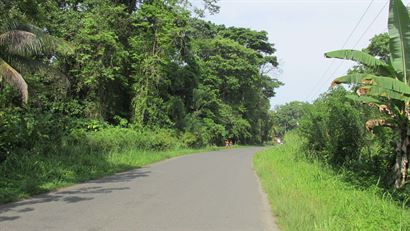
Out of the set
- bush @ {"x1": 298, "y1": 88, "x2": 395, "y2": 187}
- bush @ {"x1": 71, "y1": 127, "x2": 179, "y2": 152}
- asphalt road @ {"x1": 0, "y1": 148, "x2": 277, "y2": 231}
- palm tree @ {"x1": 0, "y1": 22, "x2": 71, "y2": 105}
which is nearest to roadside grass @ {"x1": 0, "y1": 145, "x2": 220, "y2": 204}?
asphalt road @ {"x1": 0, "y1": 148, "x2": 277, "y2": 231}

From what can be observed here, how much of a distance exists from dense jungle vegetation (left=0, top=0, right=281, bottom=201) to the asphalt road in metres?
1.62

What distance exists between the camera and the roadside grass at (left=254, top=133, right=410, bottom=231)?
8.04m

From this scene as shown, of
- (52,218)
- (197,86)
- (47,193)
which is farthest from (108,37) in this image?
(52,218)

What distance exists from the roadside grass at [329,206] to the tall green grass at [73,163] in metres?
6.32

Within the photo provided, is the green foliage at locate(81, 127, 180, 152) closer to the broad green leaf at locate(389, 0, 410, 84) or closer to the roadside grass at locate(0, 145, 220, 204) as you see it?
the roadside grass at locate(0, 145, 220, 204)

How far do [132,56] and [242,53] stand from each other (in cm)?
2354

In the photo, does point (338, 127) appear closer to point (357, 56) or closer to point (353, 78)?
point (357, 56)

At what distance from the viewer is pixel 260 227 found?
28.1 ft

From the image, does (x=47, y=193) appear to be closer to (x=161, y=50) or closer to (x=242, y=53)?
(x=161, y=50)

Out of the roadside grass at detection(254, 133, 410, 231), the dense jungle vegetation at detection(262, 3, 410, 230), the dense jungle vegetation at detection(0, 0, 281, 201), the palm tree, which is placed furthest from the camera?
the dense jungle vegetation at detection(0, 0, 281, 201)

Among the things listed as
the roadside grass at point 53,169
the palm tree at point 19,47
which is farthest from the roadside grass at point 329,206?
the palm tree at point 19,47

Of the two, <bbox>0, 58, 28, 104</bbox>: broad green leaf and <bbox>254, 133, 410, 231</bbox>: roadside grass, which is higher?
<bbox>0, 58, 28, 104</bbox>: broad green leaf

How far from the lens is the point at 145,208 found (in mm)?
10133

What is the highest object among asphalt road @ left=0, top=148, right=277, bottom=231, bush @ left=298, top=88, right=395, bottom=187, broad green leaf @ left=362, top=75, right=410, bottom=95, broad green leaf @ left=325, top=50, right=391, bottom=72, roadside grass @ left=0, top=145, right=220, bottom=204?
broad green leaf @ left=325, top=50, right=391, bottom=72
